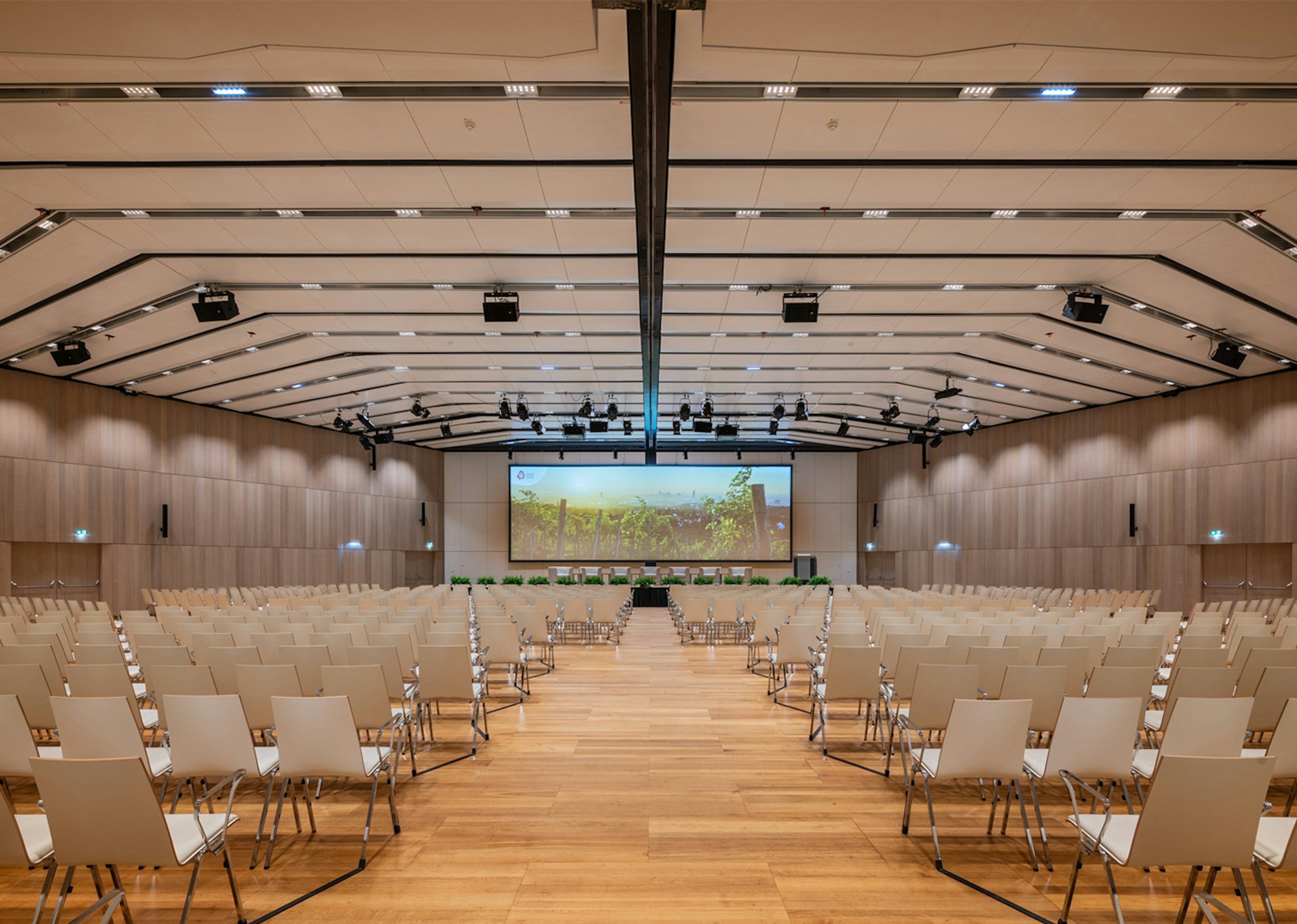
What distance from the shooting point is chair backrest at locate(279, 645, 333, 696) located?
222 inches

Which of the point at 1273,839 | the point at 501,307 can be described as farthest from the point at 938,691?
the point at 501,307

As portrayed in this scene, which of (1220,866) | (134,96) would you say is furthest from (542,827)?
(134,96)

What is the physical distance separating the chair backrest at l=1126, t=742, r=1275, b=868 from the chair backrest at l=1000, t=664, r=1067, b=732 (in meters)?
2.06

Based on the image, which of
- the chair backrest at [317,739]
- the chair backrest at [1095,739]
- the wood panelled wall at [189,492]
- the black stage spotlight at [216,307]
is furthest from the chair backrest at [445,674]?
the wood panelled wall at [189,492]

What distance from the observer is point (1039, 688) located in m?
5.00

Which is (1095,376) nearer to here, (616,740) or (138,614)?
(616,740)

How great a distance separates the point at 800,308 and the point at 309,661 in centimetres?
775

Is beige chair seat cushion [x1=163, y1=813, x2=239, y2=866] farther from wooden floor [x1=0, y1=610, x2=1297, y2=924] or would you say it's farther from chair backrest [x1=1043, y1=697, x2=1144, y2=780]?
chair backrest [x1=1043, y1=697, x2=1144, y2=780]

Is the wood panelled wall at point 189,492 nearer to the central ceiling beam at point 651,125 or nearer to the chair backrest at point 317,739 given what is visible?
the central ceiling beam at point 651,125

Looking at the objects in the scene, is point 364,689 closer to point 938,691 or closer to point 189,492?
point 938,691

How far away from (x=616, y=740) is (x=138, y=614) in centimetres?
648

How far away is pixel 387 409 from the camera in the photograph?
21.1 metres

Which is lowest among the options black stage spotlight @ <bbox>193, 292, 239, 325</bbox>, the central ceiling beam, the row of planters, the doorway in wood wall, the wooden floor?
the row of planters

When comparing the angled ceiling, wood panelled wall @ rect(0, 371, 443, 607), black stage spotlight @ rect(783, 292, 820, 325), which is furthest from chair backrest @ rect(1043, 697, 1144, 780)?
wood panelled wall @ rect(0, 371, 443, 607)
